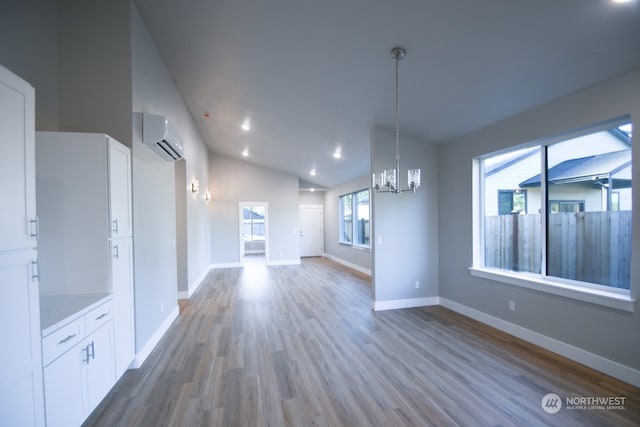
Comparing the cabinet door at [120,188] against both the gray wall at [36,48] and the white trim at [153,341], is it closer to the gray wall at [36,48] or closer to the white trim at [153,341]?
the gray wall at [36,48]

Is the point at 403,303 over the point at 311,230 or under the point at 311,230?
under

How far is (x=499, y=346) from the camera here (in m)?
3.06

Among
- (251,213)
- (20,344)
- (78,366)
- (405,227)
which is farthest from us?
(251,213)

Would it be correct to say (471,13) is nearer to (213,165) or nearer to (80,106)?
(80,106)

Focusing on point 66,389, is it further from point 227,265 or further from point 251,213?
point 251,213

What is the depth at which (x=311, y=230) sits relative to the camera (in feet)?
34.1

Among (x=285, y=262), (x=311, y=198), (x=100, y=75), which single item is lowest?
(x=285, y=262)

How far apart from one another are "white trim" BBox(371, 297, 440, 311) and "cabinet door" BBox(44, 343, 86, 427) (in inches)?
136

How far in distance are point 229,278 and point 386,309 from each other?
163 inches

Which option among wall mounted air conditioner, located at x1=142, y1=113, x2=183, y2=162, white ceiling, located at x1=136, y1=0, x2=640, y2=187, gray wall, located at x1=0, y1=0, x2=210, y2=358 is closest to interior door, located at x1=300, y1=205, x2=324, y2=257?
white ceiling, located at x1=136, y1=0, x2=640, y2=187

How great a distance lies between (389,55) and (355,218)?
226 inches

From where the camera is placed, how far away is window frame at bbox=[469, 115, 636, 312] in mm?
2465

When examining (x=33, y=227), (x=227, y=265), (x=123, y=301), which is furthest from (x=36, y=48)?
(x=227, y=265)

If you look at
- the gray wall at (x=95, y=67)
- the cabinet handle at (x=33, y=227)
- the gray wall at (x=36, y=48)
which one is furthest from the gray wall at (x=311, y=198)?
the cabinet handle at (x=33, y=227)
